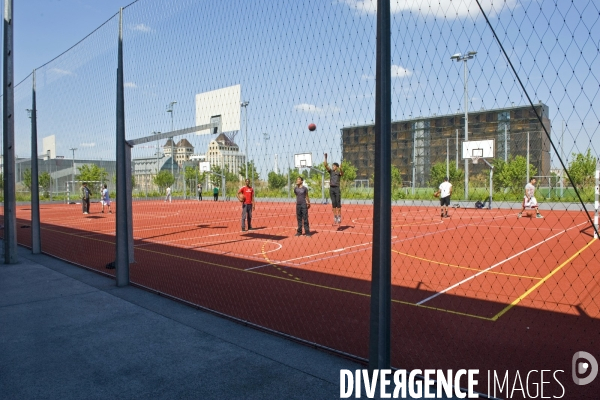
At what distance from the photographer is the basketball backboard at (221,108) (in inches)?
248

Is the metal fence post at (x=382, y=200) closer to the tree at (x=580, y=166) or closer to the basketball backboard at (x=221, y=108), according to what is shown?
the tree at (x=580, y=166)

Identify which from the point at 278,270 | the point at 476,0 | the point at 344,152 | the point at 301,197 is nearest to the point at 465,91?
the point at 476,0

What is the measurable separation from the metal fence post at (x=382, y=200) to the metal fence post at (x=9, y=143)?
8295 millimetres

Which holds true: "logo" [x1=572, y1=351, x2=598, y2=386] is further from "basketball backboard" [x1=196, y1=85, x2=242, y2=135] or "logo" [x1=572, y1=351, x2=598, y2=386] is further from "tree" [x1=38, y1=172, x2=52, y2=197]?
"tree" [x1=38, y1=172, x2=52, y2=197]

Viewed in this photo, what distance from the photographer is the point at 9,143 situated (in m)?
9.38

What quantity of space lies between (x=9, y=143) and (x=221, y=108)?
5.62 meters

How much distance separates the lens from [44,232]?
16.2 metres

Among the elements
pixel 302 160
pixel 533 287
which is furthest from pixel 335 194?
pixel 302 160

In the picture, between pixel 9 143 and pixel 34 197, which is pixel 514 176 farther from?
pixel 9 143

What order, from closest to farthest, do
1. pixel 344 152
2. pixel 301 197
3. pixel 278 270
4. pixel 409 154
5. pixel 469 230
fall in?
pixel 344 152, pixel 409 154, pixel 278 270, pixel 301 197, pixel 469 230

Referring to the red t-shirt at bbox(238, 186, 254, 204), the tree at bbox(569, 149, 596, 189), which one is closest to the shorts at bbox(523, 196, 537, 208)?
the red t-shirt at bbox(238, 186, 254, 204)

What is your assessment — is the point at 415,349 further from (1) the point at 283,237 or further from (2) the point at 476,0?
(1) the point at 283,237

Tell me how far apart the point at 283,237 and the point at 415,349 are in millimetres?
9459

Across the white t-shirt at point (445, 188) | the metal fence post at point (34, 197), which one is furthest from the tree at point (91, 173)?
the metal fence post at point (34, 197)
